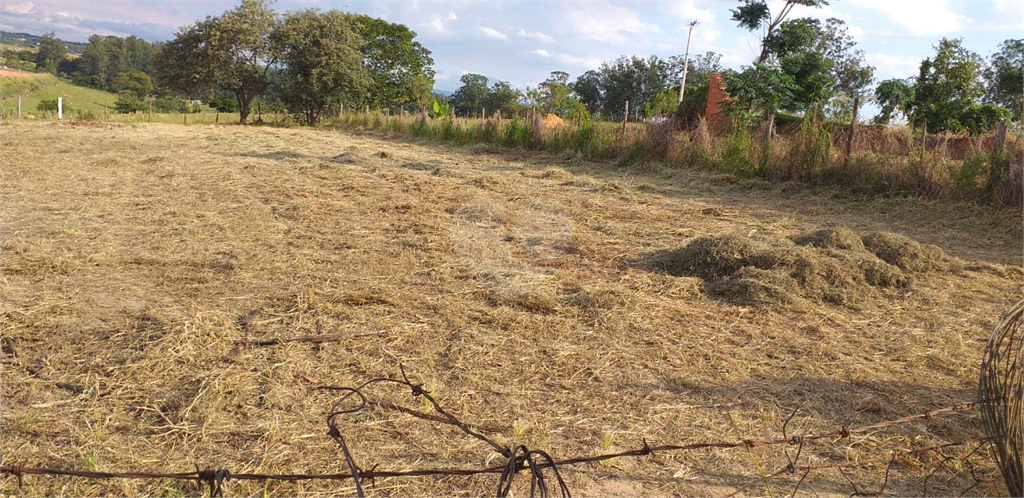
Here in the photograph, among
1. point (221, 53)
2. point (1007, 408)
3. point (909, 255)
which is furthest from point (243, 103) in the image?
point (1007, 408)

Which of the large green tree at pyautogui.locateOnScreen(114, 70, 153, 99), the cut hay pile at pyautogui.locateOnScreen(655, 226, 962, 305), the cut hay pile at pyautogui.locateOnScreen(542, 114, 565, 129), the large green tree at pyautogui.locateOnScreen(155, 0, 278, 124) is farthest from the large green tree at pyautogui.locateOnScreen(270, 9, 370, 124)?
the large green tree at pyautogui.locateOnScreen(114, 70, 153, 99)

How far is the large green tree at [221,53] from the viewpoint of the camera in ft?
78.8

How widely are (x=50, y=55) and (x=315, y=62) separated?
2415 centimetres

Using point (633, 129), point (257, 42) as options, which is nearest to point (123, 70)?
point (257, 42)

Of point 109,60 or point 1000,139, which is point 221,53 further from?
point 109,60

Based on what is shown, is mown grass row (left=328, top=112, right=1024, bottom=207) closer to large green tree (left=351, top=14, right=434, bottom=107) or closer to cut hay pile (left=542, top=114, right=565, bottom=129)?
cut hay pile (left=542, top=114, right=565, bottom=129)

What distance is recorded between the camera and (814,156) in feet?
31.8

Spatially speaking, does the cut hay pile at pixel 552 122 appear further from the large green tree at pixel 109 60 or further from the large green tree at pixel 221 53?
the large green tree at pixel 109 60

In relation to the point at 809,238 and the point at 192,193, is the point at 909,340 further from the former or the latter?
the point at 192,193

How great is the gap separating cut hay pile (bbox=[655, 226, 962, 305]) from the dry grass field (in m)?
0.02

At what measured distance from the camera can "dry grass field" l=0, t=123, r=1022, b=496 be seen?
2.33 m

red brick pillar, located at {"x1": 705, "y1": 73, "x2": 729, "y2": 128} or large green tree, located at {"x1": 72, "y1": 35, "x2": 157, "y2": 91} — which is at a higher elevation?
large green tree, located at {"x1": 72, "y1": 35, "x2": 157, "y2": 91}

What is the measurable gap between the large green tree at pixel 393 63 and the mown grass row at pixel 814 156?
65.4ft

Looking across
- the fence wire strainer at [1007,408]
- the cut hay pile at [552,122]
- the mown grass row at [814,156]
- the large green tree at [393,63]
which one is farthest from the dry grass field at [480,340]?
the large green tree at [393,63]
